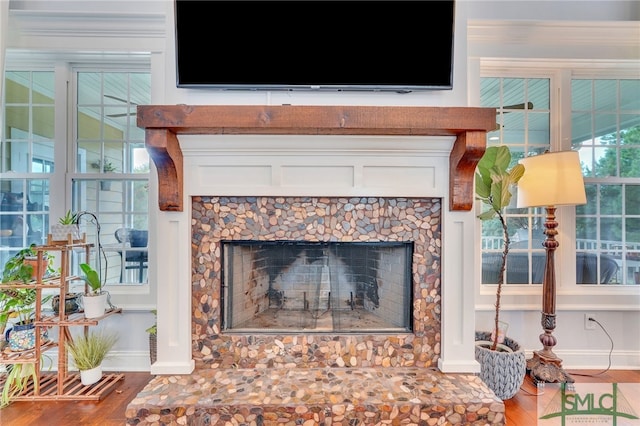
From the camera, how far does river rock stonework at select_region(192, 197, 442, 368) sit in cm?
196

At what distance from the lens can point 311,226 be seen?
1969 mm

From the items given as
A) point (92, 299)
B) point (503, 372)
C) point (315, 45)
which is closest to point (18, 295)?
point (92, 299)

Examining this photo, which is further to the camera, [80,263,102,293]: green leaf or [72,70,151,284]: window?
[72,70,151,284]: window

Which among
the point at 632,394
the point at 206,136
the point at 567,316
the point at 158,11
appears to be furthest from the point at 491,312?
the point at 158,11

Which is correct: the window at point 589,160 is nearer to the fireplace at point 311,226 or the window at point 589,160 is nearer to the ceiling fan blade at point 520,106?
the ceiling fan blade at point 520,106

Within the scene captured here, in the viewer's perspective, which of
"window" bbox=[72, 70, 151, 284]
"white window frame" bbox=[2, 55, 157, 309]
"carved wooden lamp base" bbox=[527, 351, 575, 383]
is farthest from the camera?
"window" bbox=[72, 70, 151, 284]

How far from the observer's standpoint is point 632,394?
2176 millimetres

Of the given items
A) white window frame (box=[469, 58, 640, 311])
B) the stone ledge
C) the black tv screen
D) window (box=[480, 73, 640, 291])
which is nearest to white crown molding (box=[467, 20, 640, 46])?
white window frame (box=[469, 58, 640, 311])

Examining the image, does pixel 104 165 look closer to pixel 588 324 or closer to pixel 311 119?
pixel 311 119

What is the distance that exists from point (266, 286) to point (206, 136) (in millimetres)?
1000

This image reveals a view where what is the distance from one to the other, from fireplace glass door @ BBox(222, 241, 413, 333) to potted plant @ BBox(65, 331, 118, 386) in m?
0.98

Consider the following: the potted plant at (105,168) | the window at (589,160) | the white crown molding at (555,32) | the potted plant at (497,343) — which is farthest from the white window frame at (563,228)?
the potted plant at (105,168)

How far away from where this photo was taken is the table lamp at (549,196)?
209 centimetres

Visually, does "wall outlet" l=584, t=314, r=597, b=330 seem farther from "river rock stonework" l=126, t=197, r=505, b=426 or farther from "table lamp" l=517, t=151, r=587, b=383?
"river rock stonework" l=126, t=197, r=505, b=426
